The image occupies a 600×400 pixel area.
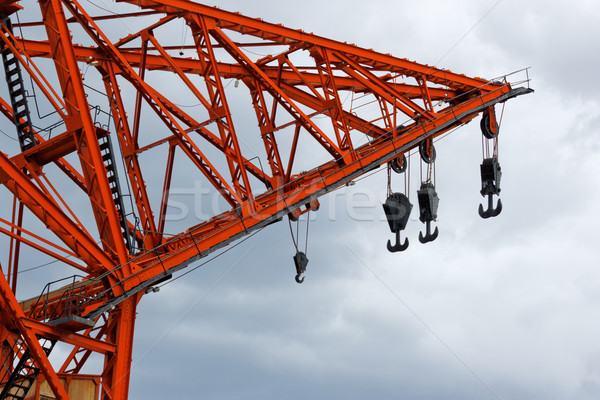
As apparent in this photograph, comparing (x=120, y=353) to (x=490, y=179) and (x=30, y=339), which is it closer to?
(x=30, y=339)

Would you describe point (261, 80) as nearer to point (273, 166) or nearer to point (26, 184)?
point (273, 166)

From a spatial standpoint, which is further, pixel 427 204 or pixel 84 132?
pixel 427 204

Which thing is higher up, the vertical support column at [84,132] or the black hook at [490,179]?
the black hook at [490,179]

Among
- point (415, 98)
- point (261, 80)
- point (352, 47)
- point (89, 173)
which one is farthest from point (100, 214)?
point (415, 98)

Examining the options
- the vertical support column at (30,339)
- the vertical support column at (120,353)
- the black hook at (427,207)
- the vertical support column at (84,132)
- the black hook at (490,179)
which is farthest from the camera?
the black hook at (490,179)

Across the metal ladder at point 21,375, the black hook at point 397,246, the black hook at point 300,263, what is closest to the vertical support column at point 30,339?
the metal ladder at point 21,375

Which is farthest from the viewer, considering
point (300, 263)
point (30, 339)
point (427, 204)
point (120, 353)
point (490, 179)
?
point (490, 179)

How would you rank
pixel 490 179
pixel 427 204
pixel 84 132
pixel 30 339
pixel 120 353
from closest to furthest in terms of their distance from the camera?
1. pixel 30 339
2. pixel 84 132
3. pixel 120 353
4. pixel 427 204
5. pixel 490 179

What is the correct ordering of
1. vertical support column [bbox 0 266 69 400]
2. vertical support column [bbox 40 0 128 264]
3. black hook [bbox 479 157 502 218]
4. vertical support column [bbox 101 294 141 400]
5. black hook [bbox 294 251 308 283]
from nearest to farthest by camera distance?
vertical support column [bbox 0 266 69 400] < vertical support column [bbox 40 0 128 264] < vertical support column [bbox 101 294 141 400] < black hook [bbox 294 251 308 283] < black hook [bbox 479 157 502 218]

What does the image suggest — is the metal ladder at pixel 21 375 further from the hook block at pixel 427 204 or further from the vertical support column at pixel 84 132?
the hook block at pixel 427 204

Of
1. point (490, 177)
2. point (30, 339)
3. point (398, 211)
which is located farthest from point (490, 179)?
point (30, 339)

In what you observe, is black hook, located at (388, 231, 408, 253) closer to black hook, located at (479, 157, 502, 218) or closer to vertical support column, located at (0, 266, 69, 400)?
black hook, located at (479, 157, 502, 218)

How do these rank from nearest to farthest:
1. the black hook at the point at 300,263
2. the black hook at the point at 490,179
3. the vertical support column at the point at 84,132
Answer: the vertical support column at the point at 84,132 < the black hook at the point at 300,263 < the black hook at the point at 490,179

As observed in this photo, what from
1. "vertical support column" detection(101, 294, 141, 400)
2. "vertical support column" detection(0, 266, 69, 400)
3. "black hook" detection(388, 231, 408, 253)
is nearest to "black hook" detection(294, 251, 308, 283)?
"black hook" detection(388, 231, 408, 253)
